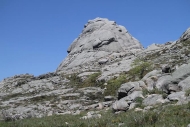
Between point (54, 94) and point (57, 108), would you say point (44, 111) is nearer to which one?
point (57, 108)

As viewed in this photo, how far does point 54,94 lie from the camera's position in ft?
121

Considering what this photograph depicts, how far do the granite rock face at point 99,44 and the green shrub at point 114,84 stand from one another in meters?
35.5

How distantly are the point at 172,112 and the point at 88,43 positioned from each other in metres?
75.8

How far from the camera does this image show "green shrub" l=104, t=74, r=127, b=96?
35.2 meters

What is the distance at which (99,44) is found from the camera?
8362 cm

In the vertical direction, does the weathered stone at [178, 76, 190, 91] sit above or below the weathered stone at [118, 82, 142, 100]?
below

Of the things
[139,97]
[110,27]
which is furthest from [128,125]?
[110,27]

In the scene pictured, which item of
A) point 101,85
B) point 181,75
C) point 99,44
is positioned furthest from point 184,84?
point 99,44

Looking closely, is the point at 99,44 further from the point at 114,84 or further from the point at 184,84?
the point at 184,84

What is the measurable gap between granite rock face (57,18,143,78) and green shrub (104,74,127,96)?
35.5 m

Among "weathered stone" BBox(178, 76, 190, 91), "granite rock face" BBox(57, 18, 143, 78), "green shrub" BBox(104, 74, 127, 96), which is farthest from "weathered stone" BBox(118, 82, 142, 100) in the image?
"granite rock face" BBox(57, 18, 143, 78)

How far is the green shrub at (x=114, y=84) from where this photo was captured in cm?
3522

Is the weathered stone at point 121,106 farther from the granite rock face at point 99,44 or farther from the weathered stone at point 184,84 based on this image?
the granite rock face at point 99,44

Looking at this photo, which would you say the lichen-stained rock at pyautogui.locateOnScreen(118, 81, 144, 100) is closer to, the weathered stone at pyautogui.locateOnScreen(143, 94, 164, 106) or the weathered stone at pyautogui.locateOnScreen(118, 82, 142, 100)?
the weathered stone at pyautogui.locateOnScreen(118, 82, 142, 100)
